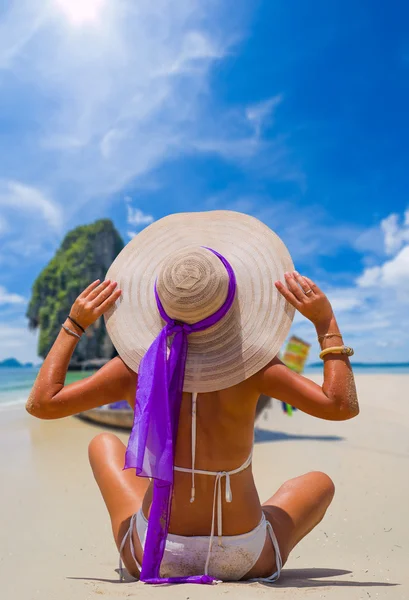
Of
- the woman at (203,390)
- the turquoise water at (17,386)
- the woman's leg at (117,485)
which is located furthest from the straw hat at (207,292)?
the turquoise water at (17,386)

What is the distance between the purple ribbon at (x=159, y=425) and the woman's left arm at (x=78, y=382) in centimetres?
17

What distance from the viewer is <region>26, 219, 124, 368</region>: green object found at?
145ft

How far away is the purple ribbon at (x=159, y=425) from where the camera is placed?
1548 mm

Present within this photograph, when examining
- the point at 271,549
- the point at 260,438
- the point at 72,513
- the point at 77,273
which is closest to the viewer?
the point at 271,549

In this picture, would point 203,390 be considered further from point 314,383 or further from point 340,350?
point 340,350

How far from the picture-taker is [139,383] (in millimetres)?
1624

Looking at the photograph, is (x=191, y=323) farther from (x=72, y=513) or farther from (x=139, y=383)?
(x=72, y=513)

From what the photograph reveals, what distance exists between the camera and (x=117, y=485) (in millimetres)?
2068

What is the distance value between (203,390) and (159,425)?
20cm

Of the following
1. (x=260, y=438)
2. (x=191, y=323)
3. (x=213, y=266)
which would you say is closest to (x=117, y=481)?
(x=191, y=323)

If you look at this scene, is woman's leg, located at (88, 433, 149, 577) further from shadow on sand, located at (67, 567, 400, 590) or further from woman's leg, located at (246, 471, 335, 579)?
woman's leg, located at (246, 471, 335, 579)

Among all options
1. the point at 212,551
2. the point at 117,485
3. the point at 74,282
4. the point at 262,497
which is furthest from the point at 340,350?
the point at 74,282

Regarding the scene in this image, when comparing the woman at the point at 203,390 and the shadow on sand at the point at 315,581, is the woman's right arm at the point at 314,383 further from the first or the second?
the shadow on sand at the point at 315,581

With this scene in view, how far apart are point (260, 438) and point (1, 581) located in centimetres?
482
